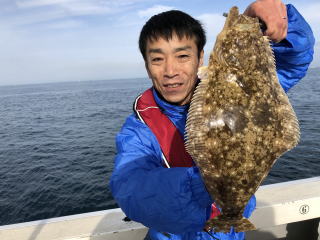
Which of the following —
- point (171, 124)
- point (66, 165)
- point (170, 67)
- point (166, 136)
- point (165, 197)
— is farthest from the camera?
point (66, 165)

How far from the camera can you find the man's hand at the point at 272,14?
7.00 feet

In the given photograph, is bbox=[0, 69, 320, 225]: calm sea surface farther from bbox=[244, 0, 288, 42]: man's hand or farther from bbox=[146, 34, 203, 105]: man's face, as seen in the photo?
bbox=[244, 0, 288, 42]: man's hand

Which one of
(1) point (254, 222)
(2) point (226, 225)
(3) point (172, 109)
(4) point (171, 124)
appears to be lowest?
(1) point (254, 222)

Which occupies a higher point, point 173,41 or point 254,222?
point 173,41

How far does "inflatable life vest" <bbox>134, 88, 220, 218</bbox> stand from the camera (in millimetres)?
2758

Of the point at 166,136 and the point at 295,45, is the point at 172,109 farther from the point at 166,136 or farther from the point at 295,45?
the point at 295,45

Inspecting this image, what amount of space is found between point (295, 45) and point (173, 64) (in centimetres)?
109

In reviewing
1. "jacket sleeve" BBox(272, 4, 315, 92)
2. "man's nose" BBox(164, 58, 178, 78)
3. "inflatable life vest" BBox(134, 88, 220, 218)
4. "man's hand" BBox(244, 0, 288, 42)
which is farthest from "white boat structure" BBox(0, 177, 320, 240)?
"man's hand" BBox(244, 0, 288, 42)

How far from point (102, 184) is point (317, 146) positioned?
12.5 meters

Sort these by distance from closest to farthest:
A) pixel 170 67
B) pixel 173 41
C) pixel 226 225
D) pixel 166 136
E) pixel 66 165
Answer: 1. pixel 226 225
2. pixel 170 67
3. pixel 173 41
4. pixel 166 136
5. pixel 66 165

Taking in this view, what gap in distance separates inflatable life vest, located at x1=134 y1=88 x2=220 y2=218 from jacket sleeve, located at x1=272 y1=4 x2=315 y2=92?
125 centimetres

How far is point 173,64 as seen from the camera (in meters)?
2.58

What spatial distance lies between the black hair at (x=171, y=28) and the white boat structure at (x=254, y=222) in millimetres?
2537

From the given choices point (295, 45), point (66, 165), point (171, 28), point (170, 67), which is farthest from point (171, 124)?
point (66, 165)
